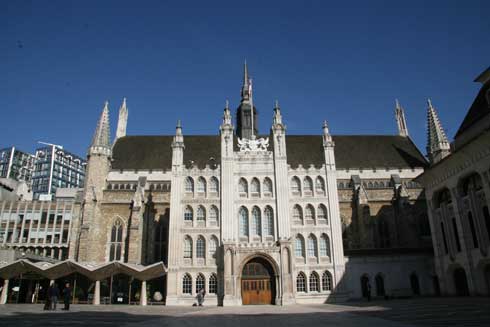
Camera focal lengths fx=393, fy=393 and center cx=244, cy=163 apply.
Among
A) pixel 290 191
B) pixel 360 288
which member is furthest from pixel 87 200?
pixel 360 288

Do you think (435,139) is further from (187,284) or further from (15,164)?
(15,164)

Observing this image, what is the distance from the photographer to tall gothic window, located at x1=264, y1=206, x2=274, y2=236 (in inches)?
1625

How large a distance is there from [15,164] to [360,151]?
500ft

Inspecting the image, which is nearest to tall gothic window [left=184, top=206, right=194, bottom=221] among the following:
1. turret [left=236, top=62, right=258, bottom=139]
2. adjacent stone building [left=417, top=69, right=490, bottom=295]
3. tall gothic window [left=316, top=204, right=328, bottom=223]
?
tall gothic window [left=316, top=204, right=328, bottom=223]

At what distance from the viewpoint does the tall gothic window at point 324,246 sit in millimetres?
41169

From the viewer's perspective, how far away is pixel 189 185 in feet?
141

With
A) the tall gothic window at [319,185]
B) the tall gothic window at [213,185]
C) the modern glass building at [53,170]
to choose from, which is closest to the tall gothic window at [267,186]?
the tall gothic window at [319,185]

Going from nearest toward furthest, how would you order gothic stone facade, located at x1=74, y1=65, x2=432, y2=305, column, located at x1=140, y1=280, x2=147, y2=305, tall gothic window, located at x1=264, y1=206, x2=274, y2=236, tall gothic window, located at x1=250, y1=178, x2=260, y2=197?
1. column, located at x1=140, y1=280, x2=147, y2=305
2. gothic stone facade, located at x1=74, y1=65, x2=432, y2=305
3. tall gothic window, located at x1=264, y1=206, x2=274, y2=236
4. tall gothic window, located at x1=250, y1=178, x2=260, y2=197

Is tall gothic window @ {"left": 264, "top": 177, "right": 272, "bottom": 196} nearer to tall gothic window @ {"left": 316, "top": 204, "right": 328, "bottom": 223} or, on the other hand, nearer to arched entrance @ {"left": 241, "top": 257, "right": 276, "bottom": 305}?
tall gothic window @ {"left": 316, "top": 204, "right": 328, "bottom": 223}

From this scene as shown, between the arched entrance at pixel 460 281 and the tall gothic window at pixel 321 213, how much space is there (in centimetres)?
1325

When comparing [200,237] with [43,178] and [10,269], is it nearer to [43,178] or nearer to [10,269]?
A: [10,269]

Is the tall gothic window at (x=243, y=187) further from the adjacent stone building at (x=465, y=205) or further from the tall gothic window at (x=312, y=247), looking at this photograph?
the adjacent stone building at (x=465, y=205)

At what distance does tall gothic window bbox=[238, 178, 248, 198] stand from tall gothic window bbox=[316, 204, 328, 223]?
802 centimetres

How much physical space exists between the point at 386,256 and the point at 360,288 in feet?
14.5
